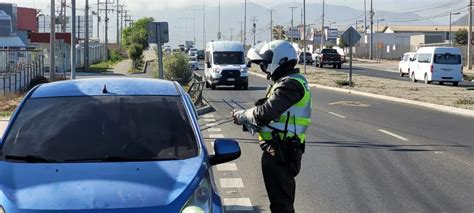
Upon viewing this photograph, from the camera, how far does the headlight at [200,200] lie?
420 cm

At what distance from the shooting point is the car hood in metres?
3.99

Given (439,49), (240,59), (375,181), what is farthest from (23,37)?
(375,181)

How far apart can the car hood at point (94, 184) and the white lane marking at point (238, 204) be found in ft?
9.15

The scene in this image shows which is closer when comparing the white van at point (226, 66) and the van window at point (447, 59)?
the white van at point (226, 66)

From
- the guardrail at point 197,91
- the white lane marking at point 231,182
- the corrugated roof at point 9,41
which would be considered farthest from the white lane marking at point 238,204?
the corrugated roof at point 9,41

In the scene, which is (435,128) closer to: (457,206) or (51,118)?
(457,206)

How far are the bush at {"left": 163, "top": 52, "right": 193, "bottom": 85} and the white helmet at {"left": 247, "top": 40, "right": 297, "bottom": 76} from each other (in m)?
25.9

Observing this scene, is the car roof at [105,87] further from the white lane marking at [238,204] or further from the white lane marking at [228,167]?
the white lane marking at [228,167]

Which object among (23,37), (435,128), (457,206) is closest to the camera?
(457,206)

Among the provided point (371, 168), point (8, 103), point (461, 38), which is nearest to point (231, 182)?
point (371, 168)

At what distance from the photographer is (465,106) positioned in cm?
2241

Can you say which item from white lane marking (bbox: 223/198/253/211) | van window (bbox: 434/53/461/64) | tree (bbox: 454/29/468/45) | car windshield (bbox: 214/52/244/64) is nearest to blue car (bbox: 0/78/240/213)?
white lane marking (bbox: 223/198/253/211)

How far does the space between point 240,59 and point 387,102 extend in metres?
12.8

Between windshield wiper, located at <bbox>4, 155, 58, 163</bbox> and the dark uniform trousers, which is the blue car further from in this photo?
the dark uniform trousers
